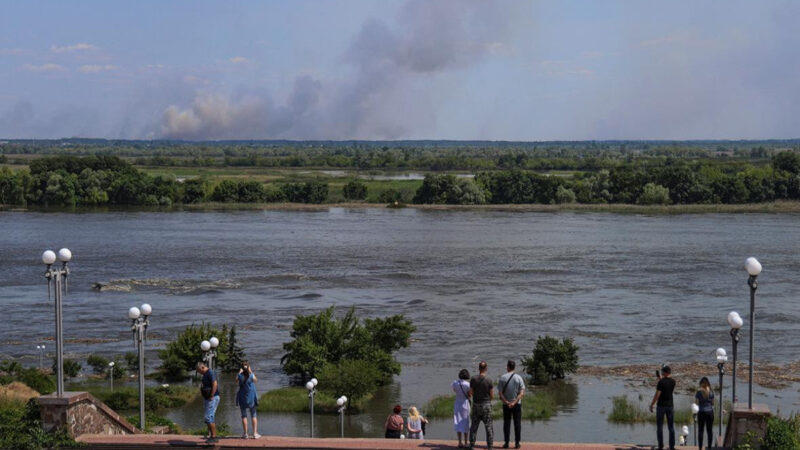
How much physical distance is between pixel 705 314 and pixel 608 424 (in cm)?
1530

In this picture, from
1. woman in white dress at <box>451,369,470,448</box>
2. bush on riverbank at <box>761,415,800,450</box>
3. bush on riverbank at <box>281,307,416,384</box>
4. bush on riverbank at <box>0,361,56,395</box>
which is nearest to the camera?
bush on riverbank at <box>761,415,800,450</box>

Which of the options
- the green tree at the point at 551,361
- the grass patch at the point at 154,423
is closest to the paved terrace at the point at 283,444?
the grass patch at the point at 154,423

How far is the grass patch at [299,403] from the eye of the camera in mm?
24156

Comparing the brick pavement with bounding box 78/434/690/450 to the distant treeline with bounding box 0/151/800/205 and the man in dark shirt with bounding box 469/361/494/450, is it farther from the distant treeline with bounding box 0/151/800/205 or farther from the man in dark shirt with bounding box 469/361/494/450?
the distant treeline with bounding box 0/151/800/205

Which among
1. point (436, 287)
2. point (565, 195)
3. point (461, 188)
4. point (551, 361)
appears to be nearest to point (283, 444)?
point (551, 361)

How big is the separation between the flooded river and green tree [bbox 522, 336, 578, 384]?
1268 mm

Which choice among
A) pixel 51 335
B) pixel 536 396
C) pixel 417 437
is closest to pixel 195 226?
pixel 51 335

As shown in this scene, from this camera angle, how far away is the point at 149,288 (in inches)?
1736

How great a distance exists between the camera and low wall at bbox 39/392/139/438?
12.1 metres

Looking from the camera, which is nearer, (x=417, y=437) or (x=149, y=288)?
(x=417, y=437)

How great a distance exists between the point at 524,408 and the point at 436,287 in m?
20.6

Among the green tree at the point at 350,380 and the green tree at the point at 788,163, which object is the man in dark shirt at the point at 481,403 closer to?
the green tree at the point at 350,380

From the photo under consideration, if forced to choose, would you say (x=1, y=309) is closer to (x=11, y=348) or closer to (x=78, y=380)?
(x=11, y=348)

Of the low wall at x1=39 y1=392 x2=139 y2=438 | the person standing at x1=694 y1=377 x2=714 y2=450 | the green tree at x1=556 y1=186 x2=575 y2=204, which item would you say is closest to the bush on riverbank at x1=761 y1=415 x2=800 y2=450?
the person standing at x1=694 y1=377 x2=714 y2=450
